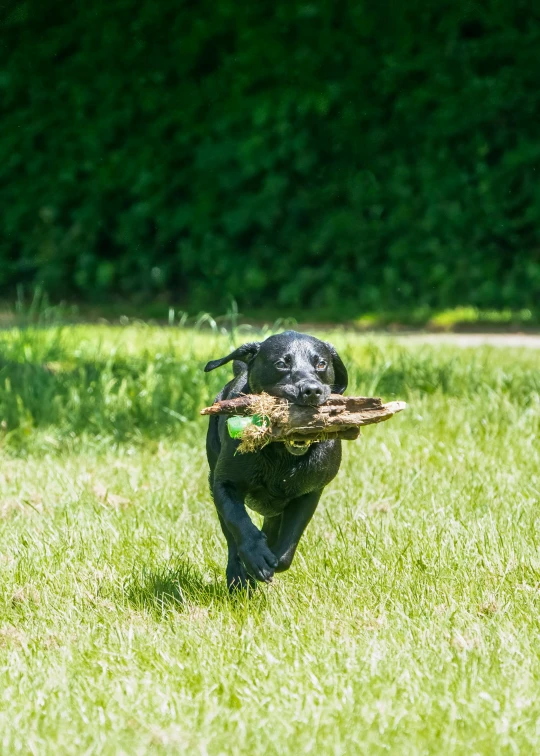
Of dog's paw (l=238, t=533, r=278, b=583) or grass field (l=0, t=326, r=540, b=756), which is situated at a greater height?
dog's paw (l=238, t=533, r=278, b=583)

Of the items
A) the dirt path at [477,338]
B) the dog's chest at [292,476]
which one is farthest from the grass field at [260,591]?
the dirt path at [477,338]

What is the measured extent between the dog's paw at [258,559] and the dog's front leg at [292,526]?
A: 0.47ft

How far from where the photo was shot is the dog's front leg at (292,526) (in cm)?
317

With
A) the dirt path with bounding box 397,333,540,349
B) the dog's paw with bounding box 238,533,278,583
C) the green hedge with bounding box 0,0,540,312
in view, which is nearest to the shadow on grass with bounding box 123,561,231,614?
the dog's paw with bounding box 238,533,278,583

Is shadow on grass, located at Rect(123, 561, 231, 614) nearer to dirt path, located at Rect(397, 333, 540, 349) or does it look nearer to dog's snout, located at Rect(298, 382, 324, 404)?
dog's snout, located at Rect(298, 382, 324, 404)

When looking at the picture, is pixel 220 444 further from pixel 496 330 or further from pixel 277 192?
pixel 277 192

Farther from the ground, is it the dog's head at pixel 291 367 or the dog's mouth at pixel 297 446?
the dog's head at pixel 291 367

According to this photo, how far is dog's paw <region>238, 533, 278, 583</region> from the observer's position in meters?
2.95

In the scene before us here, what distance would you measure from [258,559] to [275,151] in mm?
8639

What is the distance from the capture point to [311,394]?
3.00 metres

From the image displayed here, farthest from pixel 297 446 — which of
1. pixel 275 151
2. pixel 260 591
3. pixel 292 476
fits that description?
pixel 275 151

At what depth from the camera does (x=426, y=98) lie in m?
10.4

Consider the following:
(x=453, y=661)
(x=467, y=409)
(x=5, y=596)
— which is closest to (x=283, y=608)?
(x=453, y=661)

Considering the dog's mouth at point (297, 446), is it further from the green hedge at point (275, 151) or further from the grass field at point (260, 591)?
the green hedge at point (275, 151)
